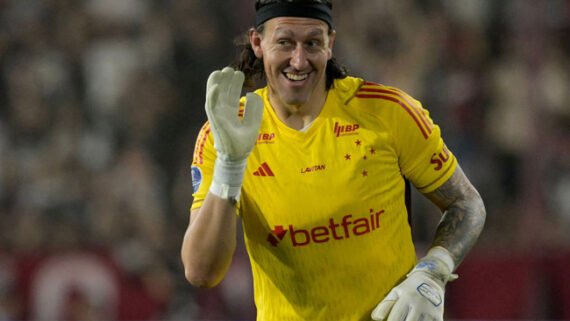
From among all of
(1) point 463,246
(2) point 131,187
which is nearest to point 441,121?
(2) point 131,187

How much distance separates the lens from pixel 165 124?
7.72 metres

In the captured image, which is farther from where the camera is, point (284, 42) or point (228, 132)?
point (284, 42)

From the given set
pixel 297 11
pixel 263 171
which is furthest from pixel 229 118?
pixel 297 11

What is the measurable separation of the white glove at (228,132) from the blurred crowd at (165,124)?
3.46 m

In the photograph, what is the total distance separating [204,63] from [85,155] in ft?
4.24

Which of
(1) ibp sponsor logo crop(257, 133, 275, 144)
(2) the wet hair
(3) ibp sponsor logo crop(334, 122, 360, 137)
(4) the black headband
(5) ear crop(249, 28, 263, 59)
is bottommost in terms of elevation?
(1) ibp sponsor logo crop(257, 133, 275, 144)

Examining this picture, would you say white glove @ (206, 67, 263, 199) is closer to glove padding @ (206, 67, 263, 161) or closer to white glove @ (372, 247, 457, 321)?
glove padding @ (206, 67, 263, 161)

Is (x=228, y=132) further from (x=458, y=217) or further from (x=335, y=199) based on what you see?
(x=458, y=217)

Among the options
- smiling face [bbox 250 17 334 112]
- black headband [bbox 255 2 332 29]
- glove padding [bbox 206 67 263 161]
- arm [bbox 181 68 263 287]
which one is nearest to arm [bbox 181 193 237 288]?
arm [bbox 181 68 263 287]

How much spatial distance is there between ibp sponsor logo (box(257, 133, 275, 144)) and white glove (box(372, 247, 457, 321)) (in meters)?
0.72

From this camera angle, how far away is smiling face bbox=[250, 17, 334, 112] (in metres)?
3.36

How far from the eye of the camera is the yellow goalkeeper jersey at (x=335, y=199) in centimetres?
334

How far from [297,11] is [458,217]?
3.30 ft

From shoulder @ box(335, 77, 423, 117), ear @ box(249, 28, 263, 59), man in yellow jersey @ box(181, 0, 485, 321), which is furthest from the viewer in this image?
ear @ box(249, 28, 263, 59)
